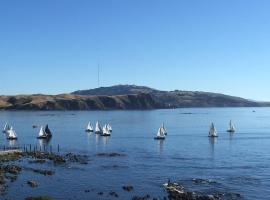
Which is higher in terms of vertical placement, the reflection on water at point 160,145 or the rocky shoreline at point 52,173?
the reflection on water at point 160,145

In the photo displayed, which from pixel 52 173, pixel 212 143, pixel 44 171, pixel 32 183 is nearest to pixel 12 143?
pixel 44 171

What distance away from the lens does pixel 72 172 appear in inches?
3233

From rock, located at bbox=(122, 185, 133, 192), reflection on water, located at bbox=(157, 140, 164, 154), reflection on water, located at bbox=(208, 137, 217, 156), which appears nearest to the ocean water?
reflection on water, located at bbox=(157, 140, 164, 154)

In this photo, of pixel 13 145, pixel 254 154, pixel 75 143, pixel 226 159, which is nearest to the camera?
pixel 226 159

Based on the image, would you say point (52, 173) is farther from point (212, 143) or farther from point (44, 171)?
point (212, 143)

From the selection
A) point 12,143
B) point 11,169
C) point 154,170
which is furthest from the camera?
point 12,143

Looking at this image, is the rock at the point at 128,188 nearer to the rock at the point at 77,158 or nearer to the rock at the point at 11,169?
the rock at the point at 11,169

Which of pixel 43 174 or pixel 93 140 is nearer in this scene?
pixel 43 174

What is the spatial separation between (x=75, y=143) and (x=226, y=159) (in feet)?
158

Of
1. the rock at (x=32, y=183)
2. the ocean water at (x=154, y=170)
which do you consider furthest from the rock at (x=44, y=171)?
the rock at (x=32, y=183)

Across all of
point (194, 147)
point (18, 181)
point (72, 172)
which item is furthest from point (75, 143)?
point (18, 181)

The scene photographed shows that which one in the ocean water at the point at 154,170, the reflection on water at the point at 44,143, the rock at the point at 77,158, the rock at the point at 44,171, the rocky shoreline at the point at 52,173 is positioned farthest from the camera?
the reflection on water at the point at 44,143

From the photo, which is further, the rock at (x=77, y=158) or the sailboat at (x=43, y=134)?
the sailboat at (x=43, y=134)

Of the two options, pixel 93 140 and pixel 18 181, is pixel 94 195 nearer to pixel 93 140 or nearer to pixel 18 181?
pixel 18 181
